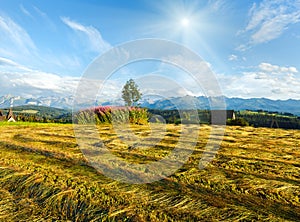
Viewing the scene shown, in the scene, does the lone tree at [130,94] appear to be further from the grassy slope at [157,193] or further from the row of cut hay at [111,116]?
the grassy slope at [157,193]

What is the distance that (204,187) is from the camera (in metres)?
2.89

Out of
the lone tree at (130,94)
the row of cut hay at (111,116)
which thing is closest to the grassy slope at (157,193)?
the lone tree at (130,94)

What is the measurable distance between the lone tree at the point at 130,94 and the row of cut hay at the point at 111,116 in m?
0.70

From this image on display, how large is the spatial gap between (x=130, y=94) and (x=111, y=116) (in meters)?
1.91

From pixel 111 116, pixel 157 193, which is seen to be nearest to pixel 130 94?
pixel 111 116

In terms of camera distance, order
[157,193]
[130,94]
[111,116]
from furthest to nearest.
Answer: [130,94], [111,116], [157,193]

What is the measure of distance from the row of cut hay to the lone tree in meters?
0.70

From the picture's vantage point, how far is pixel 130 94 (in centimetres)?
1441

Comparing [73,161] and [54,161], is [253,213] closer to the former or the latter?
[73,161]

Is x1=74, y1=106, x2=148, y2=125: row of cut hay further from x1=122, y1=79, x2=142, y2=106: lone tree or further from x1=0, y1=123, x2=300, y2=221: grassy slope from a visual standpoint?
x1=0, y1=123, x2=300, y2=221: grassy slope

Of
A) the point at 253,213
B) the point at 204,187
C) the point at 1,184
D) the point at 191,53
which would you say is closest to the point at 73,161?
the point at 1,184

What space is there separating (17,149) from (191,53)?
18.8ft

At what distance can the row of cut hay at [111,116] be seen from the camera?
46.0 ft

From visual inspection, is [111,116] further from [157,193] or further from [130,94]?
[157,193]
